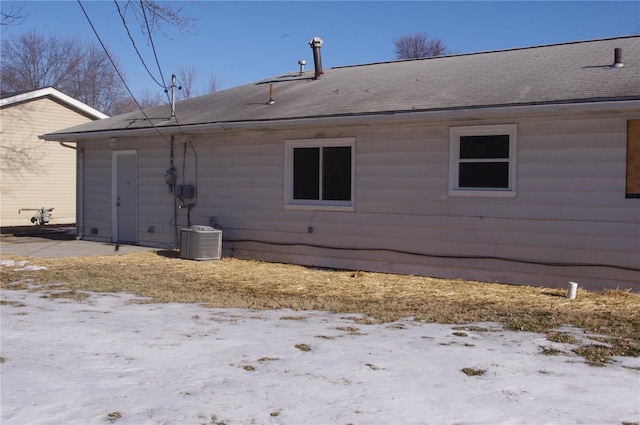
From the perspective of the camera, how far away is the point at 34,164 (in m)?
21.2

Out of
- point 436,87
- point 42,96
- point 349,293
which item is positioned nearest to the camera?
point 349,293

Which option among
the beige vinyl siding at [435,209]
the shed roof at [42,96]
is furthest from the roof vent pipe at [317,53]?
the shed roof at [42,96]

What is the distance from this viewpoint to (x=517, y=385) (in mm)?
4496

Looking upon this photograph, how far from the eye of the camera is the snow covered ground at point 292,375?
4012mm

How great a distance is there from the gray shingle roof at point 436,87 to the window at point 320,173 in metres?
0.60

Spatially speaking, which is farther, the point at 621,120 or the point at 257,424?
the point at 621,120

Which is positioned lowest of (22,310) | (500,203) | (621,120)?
(22,310)

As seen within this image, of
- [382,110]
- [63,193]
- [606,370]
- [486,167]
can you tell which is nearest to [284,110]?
[382,110]

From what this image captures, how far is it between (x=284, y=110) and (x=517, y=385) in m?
8.29

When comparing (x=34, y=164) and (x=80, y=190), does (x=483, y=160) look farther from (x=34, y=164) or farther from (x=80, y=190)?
(x=34, y=164)

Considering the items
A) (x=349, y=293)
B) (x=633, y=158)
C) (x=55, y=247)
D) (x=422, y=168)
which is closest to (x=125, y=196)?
(x=55, y=247)

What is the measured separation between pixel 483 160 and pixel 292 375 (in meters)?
5.92

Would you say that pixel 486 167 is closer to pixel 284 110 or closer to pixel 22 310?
pixel 284 110

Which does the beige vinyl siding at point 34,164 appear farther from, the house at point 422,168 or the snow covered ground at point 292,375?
the snow covered ground at point 292,375
